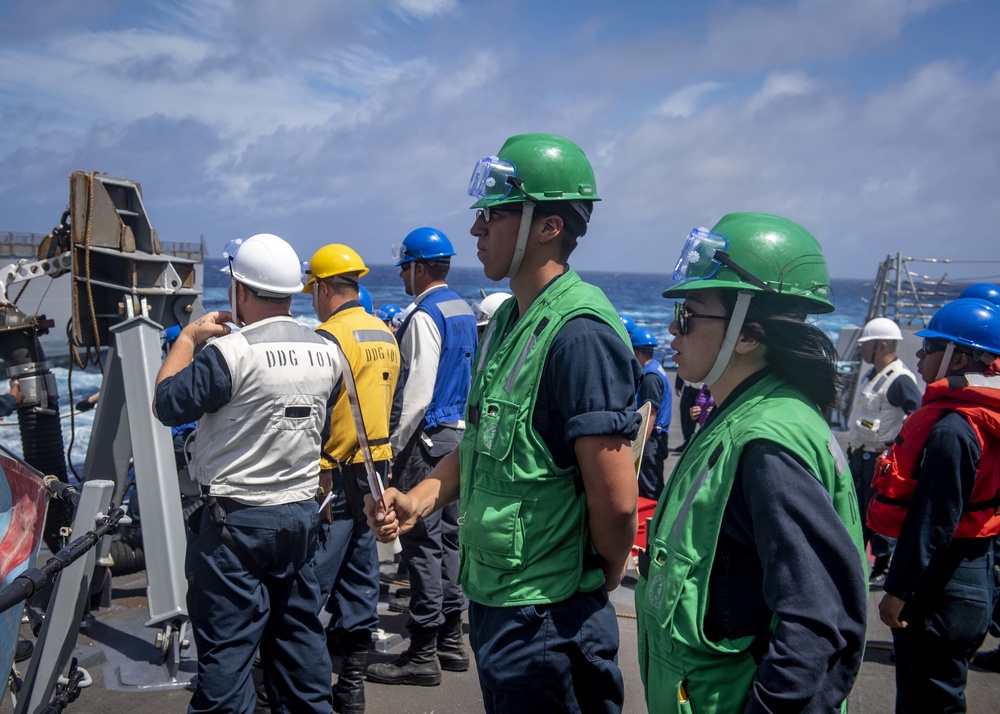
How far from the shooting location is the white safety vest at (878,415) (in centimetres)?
643

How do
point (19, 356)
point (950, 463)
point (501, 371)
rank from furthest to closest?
point (19, 356) → point (950, 463) → point (501, 371)

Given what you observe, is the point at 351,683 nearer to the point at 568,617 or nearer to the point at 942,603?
the point at 568,617

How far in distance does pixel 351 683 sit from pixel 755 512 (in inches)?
121

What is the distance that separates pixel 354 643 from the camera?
4.16 metres

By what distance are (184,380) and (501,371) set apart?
143cm

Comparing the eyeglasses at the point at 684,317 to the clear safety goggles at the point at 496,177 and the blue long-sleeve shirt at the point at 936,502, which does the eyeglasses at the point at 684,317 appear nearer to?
the clear safety goggles at the point at 496,177

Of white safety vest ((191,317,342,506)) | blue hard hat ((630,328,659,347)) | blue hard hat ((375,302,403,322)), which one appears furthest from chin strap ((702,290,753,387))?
blue hard hat ((375,302,403,322))

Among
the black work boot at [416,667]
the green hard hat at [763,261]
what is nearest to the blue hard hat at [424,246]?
the black work boot at [416,667]

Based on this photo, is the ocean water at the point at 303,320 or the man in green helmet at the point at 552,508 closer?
the man in green helmet at the point at 552,508

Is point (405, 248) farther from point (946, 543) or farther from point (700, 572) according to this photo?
point (700, 572)

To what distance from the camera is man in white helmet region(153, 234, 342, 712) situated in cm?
316

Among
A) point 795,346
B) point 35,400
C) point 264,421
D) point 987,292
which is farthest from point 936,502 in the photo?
point 35,400

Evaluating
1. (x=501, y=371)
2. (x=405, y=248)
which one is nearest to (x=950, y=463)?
(x=501, y=371)

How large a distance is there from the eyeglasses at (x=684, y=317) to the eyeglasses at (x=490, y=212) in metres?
0.70
